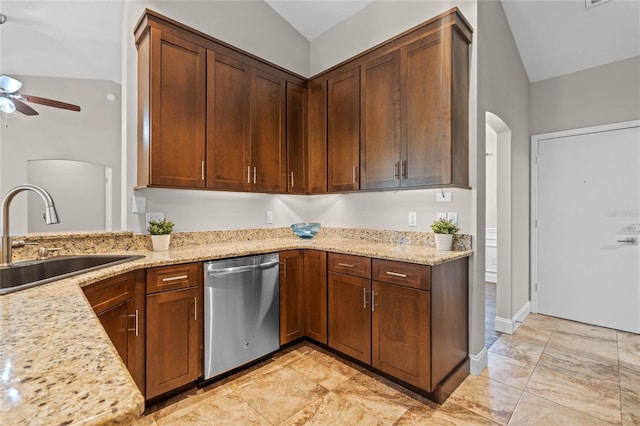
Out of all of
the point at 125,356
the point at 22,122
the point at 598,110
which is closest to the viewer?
the point at 125,356

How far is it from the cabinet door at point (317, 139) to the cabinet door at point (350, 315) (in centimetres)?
101

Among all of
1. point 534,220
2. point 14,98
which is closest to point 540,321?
point 534,220

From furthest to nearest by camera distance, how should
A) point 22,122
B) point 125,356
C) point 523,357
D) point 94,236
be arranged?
point 22,122 → point 523,357 → point 94,236 → point 125,356

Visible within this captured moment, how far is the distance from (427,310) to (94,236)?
7.50ft

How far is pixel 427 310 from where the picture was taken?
1.91m

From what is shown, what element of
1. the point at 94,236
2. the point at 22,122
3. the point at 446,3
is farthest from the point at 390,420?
the point at 22,122

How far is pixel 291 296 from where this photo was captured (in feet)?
8.59

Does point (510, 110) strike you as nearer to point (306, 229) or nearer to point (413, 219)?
point (413, 219)

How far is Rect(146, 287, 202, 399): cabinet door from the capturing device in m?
1.85

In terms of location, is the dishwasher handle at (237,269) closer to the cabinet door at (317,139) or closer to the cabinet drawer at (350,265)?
the cabinet drawer at (350,265)

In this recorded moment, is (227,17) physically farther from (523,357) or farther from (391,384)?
(523,357)

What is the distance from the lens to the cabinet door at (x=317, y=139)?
3.03 metres

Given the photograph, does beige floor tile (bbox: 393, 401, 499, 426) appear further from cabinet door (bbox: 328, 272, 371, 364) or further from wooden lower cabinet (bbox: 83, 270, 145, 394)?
wooden lower cabinet (bbox: 83, 270, 145, 394)

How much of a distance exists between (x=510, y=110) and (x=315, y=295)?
261 centimetres
